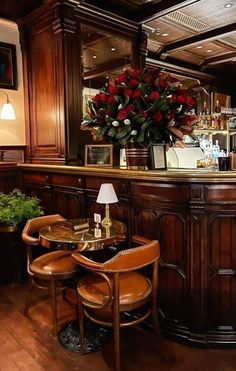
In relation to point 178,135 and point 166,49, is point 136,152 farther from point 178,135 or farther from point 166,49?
point 166,49

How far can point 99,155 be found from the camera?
326 centimetres

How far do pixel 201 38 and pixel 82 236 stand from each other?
352 centimetres

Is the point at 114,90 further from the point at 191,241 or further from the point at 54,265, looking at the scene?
the point at 54,265

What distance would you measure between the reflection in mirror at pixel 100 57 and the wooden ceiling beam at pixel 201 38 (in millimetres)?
1123

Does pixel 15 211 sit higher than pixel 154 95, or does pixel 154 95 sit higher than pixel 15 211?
pixel 154 95

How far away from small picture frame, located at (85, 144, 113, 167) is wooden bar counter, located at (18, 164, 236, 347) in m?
0.53

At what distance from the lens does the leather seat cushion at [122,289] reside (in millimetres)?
2114

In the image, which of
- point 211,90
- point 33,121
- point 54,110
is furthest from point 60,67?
point 211,90

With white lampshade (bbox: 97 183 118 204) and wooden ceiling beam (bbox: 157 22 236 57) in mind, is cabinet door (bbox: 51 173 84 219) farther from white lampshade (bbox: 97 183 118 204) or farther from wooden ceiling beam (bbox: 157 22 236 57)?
wooden ceiling beam (bbox: 157 22 236 57)

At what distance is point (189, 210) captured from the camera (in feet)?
7.65

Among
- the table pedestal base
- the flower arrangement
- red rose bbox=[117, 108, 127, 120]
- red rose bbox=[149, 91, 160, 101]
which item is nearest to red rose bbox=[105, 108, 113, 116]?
the flower arrangement

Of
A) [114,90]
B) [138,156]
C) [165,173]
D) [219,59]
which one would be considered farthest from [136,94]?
[219,59]

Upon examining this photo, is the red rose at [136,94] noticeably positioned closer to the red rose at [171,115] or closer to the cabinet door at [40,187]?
the red rose at [171,115]

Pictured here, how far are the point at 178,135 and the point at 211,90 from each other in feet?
13.6
